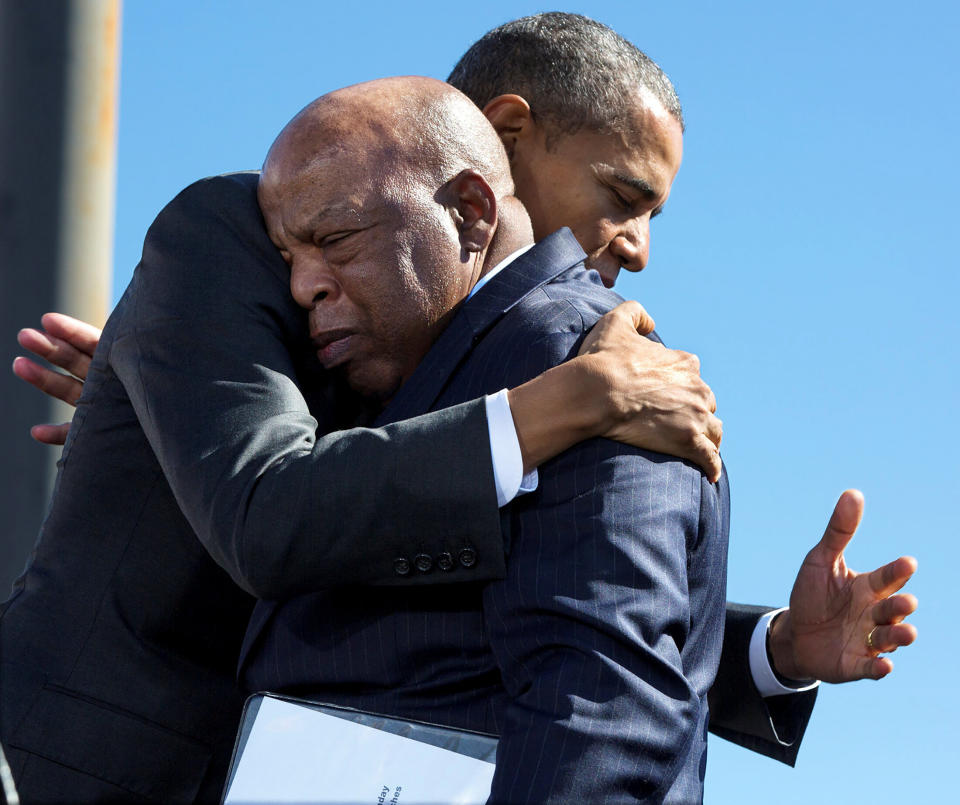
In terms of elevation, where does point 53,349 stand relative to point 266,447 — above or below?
below

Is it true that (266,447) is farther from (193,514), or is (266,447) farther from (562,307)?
(562,307)

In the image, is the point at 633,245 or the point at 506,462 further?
the point at 633,245

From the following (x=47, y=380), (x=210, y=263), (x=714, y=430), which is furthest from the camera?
(x=47, y=380)

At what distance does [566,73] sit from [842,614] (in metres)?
1.77

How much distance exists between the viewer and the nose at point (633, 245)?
4207mm

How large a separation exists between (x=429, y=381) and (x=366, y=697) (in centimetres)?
65

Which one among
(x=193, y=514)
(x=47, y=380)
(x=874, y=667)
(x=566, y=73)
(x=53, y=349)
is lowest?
(x=874, y=667)

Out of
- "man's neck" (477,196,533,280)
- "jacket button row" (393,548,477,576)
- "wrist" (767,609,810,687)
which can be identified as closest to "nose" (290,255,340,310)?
"man's neck" (477,196,533,280)

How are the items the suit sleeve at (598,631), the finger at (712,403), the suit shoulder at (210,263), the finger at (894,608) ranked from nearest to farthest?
the suit sleeve at (598,631) < the finger at (712,403) < the suit shoulder at (210,263) < the finger at (894,608)

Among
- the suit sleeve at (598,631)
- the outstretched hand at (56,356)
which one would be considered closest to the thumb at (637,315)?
the suit sleeve at (598,631)

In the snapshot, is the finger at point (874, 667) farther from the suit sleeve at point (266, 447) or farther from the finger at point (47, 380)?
the finger at point (47, 380)

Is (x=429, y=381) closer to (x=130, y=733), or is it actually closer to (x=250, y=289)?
(x=250, y=289)

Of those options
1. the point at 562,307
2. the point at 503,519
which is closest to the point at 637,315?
the point at 562,307

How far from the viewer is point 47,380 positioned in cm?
398
